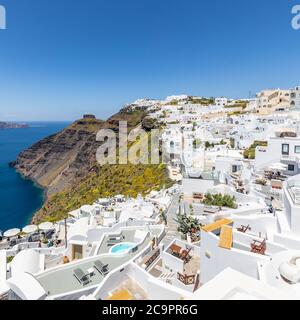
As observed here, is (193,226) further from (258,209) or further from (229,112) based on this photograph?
(229,112)

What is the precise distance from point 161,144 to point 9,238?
22.4 m

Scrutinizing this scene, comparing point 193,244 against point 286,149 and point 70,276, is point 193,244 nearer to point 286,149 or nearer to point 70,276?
point 70,276

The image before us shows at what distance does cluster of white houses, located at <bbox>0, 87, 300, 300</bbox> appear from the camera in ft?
22.0

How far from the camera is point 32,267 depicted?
42.3 ft

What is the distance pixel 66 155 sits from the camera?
253ft

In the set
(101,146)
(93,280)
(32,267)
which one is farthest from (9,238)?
(101,146)

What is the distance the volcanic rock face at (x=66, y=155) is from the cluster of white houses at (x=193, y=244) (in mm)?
41653

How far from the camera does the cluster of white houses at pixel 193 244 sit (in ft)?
22.0

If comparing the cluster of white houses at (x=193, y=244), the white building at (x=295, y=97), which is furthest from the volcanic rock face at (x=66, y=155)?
the cluster of white houses at (x=193, y=244)

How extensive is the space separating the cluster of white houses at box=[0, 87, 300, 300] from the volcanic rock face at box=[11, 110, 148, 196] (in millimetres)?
41653

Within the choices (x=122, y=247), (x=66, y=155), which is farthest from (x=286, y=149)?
(x=66, y=155)

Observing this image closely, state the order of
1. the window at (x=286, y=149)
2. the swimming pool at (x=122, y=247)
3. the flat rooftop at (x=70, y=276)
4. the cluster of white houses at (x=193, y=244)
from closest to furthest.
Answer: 1. the cluster of white houses at (x=193, y=244)
2. the flat rooftop at (x=70, y=276)
3. the swimming pool at (x=122, y=247)
4. the window at (x=286, y=149)

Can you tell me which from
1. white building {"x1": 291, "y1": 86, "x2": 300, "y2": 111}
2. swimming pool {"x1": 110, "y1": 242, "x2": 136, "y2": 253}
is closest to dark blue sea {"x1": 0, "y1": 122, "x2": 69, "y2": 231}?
swimming pool {"x1": 110, "y1": 242, "x2": 136, "y2": 253}

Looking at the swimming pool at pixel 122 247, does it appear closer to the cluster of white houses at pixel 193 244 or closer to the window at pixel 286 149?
the cluster of white houses at pixel 193 244
